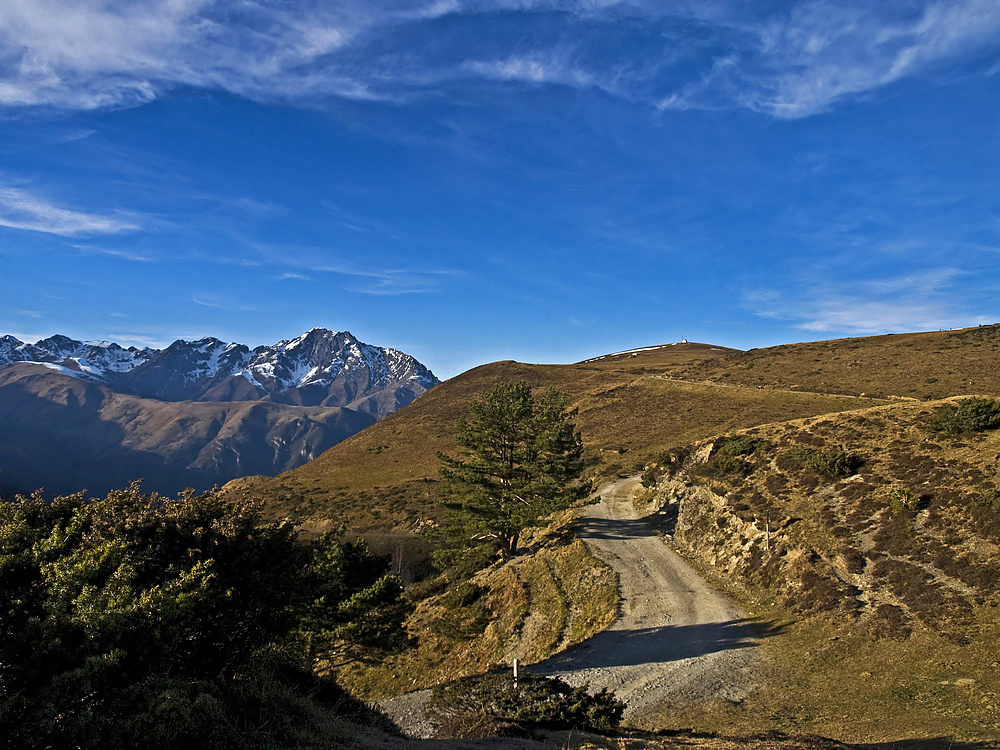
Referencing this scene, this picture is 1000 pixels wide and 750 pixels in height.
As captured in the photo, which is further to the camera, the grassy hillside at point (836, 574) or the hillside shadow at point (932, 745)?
the grassy hillside at point (836, 574)

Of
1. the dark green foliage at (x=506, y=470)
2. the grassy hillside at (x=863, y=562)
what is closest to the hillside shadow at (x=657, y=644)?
the grassy hillside at (x=863, y=562)

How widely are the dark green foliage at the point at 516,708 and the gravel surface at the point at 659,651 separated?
140 cm

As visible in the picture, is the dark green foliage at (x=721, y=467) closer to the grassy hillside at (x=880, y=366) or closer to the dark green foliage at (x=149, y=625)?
the dark green foliage at (x=149, y=625)

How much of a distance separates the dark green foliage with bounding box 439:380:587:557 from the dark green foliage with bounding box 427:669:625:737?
15.4 meters

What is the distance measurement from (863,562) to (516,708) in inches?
681

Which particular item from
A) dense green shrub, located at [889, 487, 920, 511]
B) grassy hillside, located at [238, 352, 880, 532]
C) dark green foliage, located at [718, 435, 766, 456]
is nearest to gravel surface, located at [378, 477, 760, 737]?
dense green shrub, located at [889, 487, 920, 511]

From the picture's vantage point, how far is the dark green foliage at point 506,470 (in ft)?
101

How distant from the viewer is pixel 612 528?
3484cm

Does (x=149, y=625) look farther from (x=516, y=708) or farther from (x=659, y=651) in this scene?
(x=659, y=651)

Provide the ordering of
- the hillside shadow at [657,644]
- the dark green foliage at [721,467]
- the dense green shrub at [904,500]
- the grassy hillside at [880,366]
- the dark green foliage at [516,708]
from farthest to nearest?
the grassy hillside at [880,366]
the dark green foliage at [721,467]
the dense green shrub at [904,500]
the hillside shadow at [657,644]
the dark green foliage at [516,708]

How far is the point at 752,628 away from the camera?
20.3 m

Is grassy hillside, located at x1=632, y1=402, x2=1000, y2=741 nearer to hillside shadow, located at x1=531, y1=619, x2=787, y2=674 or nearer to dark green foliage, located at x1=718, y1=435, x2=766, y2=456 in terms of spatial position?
dark green foliage, located at x1=718, y1=435, x2=766, y2=456

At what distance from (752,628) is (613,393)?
75738mm

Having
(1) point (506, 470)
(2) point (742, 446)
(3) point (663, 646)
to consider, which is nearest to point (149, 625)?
(3) point (663, 646)
